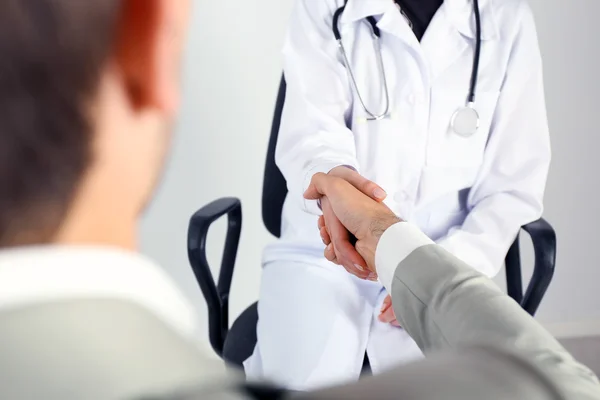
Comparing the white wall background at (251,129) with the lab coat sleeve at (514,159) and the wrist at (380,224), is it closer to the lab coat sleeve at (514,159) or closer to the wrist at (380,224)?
the lab coat sleeve at (514,159)

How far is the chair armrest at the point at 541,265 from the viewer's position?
3.00 feet

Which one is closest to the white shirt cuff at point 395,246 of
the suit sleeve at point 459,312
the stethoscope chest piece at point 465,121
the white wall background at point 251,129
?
the suit sleeve at point 459,312

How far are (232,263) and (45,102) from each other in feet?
2.79

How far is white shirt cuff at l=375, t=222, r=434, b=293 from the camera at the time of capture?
1.87 ft

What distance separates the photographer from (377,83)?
1.00 meters

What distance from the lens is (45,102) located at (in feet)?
0.73

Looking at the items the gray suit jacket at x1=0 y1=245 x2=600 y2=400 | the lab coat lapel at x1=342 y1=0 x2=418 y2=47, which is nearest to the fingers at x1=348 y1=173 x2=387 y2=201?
the lab coat lapel at x1=342 y1=0 x2=418 y2=47

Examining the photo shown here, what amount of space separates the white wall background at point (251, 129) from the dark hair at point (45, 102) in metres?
1.11

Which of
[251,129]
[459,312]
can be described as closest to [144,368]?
[459,312]

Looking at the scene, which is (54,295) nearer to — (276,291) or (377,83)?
(276,291)

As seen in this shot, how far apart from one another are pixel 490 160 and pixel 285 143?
36cm

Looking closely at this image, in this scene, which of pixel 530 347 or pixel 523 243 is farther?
pixel 523 243

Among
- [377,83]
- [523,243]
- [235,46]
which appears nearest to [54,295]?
[377,83]

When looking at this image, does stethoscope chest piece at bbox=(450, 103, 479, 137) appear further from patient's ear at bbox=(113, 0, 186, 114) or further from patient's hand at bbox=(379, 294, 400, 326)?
patient's ear at bbox=(113, 0, 186, 114)
